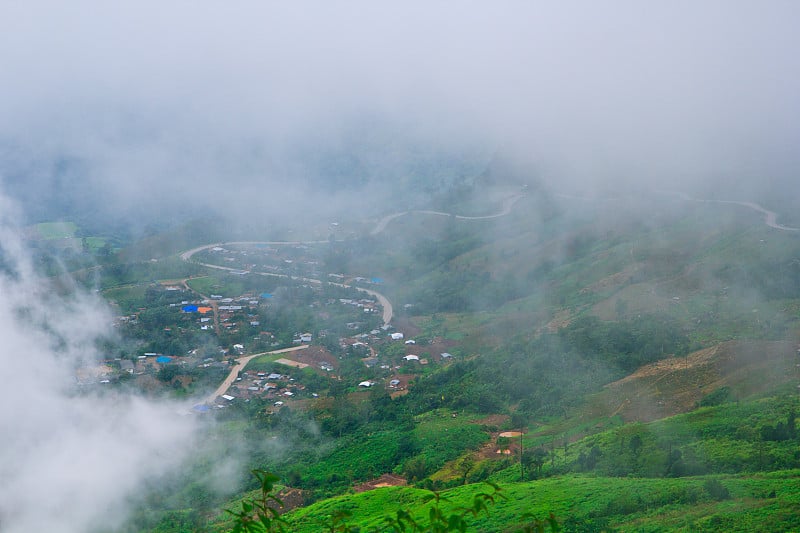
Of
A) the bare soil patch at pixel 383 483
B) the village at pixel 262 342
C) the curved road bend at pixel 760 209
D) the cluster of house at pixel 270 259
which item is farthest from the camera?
the cluster of house at pixel 270 259

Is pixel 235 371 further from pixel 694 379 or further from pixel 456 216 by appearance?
pixel 456 216

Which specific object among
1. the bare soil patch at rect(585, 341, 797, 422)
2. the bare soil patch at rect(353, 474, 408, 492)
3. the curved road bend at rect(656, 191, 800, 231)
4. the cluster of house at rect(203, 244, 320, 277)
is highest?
the curved road bend at rect(656, 191, 800, 231)

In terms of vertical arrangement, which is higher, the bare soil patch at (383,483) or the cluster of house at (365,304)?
the bare soil patch at (383,483)

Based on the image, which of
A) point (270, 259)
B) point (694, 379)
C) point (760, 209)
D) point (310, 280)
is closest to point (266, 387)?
point (694, 379)

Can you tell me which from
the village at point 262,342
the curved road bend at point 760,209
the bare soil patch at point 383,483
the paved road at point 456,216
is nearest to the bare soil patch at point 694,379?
the bare soil patch at point 383,483

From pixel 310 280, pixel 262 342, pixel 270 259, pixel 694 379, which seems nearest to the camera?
pixel 694 379

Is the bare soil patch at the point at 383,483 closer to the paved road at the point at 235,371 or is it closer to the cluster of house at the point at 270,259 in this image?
the paved road at the point at 235,371

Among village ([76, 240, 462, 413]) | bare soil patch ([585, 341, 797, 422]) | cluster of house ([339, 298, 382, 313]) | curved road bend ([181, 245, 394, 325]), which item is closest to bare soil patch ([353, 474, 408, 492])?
bare soil patch ([585, 341, 797, 422])

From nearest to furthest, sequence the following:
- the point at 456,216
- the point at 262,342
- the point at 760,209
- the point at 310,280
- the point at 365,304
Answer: the point at 262,342 < the point at 760,209 < the point at 365,304 < the point at 310,280 < the point at 456,216

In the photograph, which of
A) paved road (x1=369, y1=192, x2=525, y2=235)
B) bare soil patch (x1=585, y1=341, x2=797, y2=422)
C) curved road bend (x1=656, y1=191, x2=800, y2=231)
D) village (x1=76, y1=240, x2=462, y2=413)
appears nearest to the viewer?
bare soil patch (x1=585, y1=341, x2=797, y2=422)

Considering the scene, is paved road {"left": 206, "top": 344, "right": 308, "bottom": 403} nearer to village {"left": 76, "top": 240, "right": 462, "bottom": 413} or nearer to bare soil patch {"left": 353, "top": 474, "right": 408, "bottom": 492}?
village {"left": 76, "top": 240, "right": 462, "bottom": 413}

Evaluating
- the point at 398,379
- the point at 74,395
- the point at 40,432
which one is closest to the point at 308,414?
the point at 398,379

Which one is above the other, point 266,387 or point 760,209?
point 760,209

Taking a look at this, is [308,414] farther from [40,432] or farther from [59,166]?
[59,166]
